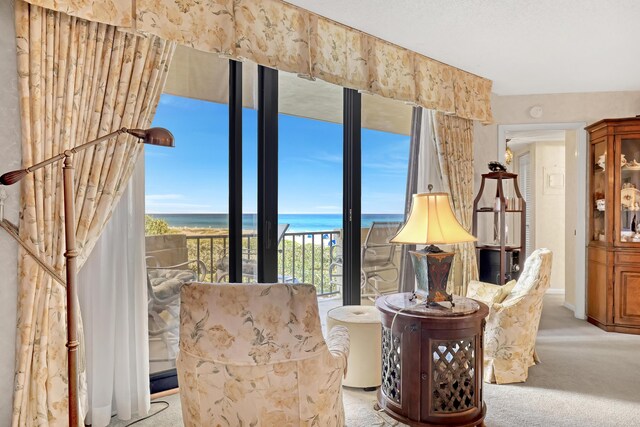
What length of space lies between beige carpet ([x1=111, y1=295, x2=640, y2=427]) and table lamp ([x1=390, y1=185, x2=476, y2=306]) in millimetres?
821

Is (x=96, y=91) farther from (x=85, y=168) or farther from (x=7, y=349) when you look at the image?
(x=7, y=349)

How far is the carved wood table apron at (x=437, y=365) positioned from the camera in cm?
221

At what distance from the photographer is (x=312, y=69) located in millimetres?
3023

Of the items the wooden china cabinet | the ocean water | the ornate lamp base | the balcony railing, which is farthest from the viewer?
the wooden china cabinet

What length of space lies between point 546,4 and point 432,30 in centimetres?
78

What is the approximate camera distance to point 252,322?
1.61 meters

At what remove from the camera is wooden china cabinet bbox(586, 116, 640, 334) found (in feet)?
14.0

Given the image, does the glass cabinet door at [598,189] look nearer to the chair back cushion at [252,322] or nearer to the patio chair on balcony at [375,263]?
the patio chair on balcony at [375,263]

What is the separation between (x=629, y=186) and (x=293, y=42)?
378cm

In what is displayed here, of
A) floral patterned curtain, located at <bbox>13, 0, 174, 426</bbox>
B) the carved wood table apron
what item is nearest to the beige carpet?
the carved wood table apron

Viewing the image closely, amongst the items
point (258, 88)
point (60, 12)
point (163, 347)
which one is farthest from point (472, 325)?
point (60, 12)

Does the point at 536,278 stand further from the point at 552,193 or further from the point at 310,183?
the point at 552,193

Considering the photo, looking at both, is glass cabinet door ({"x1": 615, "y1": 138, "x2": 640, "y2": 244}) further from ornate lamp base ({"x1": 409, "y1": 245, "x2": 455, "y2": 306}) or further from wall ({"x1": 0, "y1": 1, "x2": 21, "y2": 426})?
wall ({"x1": 0, "y1": 1, "x2": 21, "y2": 426})

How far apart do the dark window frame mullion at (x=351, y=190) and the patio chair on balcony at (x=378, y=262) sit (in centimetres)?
15
